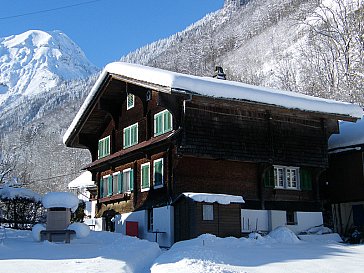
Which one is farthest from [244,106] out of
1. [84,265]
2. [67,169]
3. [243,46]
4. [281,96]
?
[243,46]

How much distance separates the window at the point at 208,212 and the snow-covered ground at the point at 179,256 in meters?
1.26

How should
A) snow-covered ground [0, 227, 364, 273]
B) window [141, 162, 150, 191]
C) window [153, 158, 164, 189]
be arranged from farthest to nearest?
window [141, 162, 150, 191]
window [153, 158, 164, 189]
snow-covered ground [0, 227, 364, 273]

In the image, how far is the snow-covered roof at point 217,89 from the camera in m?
21.2

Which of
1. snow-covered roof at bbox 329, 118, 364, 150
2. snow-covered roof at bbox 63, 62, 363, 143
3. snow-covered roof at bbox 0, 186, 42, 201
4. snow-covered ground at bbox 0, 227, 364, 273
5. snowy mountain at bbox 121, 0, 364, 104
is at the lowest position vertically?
snow-covered ground at bbox 0, 227, 364, 273

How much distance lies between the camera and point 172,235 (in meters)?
22.0

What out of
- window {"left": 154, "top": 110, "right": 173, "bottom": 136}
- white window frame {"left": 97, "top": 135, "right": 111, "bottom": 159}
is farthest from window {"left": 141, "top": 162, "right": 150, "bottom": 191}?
white window frame {"left": 97, "top": 135, "right": 111, "bottom": 159}

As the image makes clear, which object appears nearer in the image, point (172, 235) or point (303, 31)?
point (172, 235)

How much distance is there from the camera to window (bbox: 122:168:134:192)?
26609 mm

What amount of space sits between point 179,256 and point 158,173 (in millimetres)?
9119

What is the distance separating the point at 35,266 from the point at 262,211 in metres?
13.9

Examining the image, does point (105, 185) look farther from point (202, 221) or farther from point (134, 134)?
point (202, 221)

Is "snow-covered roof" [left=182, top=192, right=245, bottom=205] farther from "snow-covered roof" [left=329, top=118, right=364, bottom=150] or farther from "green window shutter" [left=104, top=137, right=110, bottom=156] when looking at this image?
"green window shutter" [left=104, top=137, right=110, bottom=156]

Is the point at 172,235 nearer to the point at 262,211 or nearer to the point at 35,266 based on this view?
the point at 262,211

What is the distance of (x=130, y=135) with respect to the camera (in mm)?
27484
